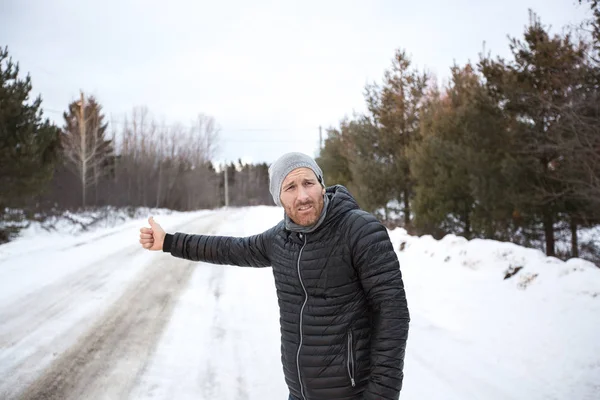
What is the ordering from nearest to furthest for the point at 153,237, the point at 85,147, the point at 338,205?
the point at 338,205 < the point at 153,237 < the point at 85,147

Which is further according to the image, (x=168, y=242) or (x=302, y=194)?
(x=168, y=242)

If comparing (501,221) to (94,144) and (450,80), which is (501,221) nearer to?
(450,80)

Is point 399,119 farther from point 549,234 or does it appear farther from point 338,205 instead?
point 338,205

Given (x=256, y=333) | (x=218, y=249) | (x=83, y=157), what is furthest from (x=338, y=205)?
(x=83, y=157)

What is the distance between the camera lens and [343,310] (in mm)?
1860

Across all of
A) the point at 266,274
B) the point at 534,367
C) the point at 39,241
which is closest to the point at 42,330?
the point at 266,274

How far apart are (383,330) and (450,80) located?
14898 millimetres

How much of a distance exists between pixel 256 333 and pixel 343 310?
3693 mm

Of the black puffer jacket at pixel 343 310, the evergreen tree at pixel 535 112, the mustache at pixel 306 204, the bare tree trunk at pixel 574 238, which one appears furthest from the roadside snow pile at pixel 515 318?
the bare tree trunk at pixel 574 238

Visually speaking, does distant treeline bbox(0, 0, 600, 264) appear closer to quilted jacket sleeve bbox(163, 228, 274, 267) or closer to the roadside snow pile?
the roadside snow pile

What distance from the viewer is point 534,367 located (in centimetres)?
397

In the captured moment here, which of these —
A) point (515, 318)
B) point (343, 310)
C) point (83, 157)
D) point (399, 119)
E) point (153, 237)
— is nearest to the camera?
point (343, 310)

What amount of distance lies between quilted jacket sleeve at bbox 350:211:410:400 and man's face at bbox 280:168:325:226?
0.20 m

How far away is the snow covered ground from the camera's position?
12.4ft
